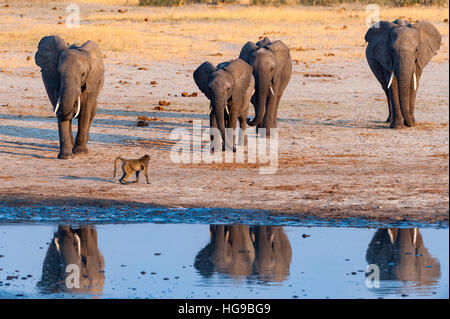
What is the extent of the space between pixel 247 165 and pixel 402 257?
593cm

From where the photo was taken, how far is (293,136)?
1920 cm

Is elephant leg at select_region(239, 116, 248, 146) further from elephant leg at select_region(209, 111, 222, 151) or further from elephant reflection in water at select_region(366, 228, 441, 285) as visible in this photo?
elephant reflection in water at select_region(366, 228, 441, 285)

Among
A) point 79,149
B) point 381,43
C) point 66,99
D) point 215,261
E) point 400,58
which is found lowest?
point 215,261

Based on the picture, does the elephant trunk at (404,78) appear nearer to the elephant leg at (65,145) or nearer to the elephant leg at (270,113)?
the elephant leg at (270,113)

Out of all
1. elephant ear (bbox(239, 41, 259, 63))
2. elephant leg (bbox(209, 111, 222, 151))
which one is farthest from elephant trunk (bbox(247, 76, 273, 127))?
elephant leg (bbox(209, 111, 222, 151))

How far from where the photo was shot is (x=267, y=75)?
18172mm

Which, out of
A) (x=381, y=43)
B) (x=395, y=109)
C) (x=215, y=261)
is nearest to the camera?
(x=215, y=261)

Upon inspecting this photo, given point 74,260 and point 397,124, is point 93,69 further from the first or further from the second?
point 74,260

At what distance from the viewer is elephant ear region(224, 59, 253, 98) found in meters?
16.8

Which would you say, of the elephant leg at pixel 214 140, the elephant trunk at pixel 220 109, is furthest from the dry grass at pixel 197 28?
the elephant trunk at pixel 220 109

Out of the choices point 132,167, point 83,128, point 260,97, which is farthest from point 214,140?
point 132,167

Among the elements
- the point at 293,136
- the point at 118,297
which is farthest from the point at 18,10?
the point at 118,297

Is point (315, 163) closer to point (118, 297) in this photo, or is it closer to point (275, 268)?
point (275, 268)

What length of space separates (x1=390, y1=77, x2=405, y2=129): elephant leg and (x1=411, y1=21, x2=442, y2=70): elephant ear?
69cm
